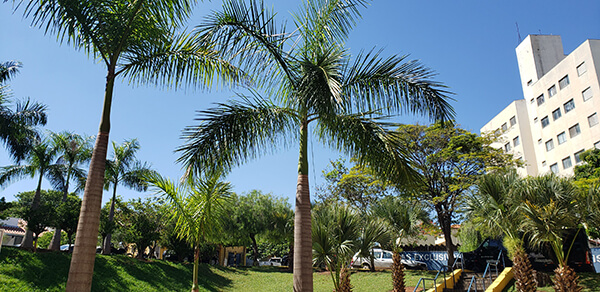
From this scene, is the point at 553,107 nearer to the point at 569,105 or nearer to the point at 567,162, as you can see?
the point at 569,105

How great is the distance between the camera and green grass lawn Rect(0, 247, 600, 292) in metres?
13.1

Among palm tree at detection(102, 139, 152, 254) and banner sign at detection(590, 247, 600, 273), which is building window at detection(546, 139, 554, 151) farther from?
palm tree at detection(102, 139, 152, 254)

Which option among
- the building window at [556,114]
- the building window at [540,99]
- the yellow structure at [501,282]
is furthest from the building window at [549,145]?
the yellow structure at [501,282]

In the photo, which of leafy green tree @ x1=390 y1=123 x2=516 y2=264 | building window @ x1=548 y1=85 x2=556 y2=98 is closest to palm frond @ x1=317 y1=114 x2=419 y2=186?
leafy green tree @ x1=390 y1=123 x2=516 y2=264

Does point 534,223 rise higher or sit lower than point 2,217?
lower

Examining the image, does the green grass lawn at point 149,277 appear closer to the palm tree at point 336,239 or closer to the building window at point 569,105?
the palm tree at point 336,239

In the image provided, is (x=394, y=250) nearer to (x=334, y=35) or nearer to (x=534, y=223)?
(x=534, y=223)

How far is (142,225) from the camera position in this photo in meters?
22.7

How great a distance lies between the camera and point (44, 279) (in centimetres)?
1332

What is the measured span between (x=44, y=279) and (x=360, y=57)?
41.7ft

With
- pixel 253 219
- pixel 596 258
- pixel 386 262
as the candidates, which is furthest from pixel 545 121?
pixel 253 219

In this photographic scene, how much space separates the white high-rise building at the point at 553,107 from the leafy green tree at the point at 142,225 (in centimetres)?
2640

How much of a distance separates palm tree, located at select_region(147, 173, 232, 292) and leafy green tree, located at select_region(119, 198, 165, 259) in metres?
13.3

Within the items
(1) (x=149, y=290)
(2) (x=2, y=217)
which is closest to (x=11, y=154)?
(2) (x=2, y=217)
